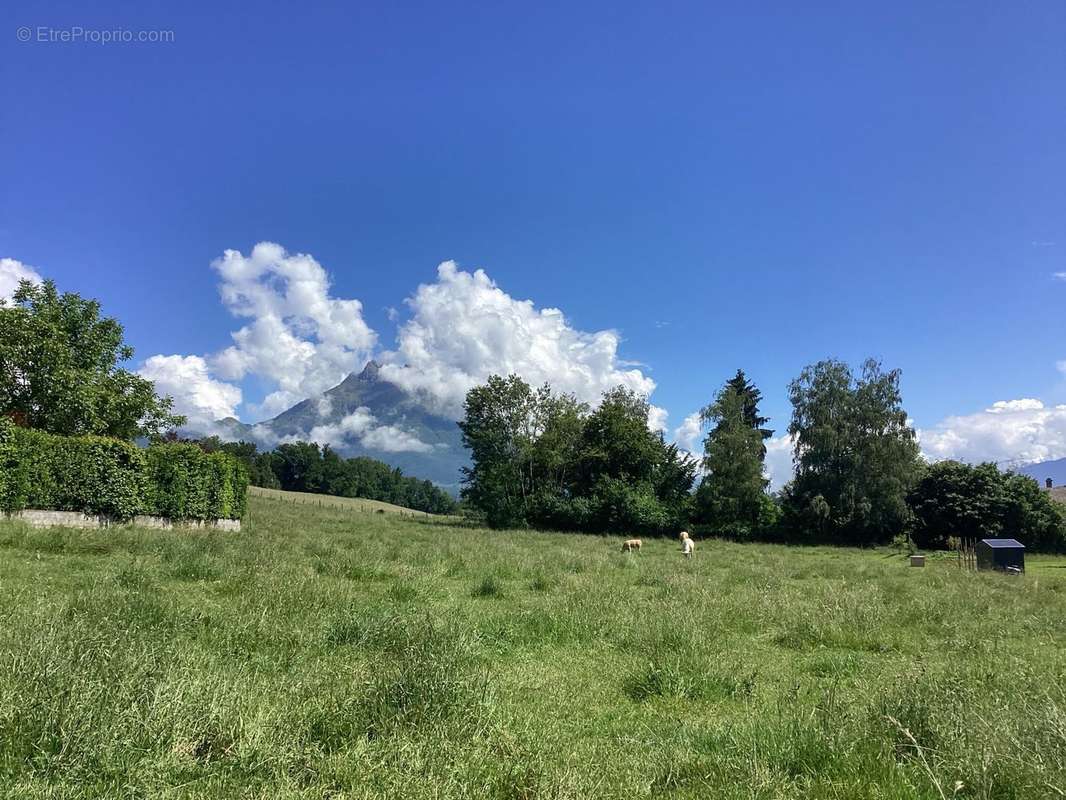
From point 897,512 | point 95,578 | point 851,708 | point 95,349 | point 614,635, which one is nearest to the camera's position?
point 851,708

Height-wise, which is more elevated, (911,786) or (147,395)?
(147,395)

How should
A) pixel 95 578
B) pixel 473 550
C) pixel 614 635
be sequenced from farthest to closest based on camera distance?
pixel 473 550 → pixel 95 578 → pixel 614 635

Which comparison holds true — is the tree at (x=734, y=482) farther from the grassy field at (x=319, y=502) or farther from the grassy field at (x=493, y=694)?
the grassy field at (x=493, y=694)

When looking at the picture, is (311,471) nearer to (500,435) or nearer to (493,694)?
(500,435)

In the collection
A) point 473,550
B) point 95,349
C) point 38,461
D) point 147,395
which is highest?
point 95,349

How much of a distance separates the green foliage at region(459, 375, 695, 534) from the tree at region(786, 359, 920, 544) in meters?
10.4

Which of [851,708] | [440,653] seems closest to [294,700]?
[440,653]

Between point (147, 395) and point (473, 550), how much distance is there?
26958 millimetres

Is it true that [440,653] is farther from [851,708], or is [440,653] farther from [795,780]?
[851,708]

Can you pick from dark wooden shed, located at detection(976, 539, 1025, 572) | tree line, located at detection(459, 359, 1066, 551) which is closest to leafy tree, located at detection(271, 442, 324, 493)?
tree line, located at detection(459, 359, 1066, 551)

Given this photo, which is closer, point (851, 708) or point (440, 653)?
point (851, 708)

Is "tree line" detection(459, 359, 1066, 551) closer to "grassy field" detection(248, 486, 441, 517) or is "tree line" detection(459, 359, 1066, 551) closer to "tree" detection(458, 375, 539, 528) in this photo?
"tree" detection(458, 375, 539, 528)

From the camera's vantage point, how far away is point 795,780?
3.65 m

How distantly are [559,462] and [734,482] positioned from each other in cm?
1560
